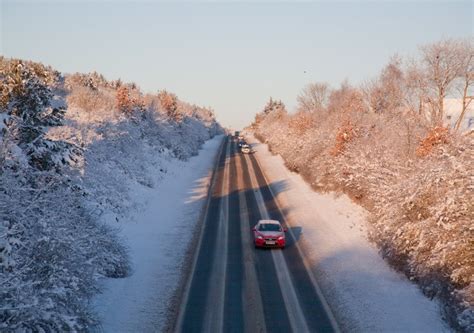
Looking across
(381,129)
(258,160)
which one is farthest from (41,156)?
(258,160)

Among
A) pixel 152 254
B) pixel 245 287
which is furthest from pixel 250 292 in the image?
pixel 152 254

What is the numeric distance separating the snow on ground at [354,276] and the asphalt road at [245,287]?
1.94 feet

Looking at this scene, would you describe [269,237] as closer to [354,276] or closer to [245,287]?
[354,276]

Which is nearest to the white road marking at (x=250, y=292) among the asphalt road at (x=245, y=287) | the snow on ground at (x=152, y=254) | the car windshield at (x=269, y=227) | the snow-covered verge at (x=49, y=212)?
the asphalt road at (x=245, y=287)

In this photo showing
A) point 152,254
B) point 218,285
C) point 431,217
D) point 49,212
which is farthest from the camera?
point 152,254

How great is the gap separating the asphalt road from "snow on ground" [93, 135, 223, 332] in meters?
0.78

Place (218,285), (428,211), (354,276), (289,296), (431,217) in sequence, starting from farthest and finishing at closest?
→ (354,276) → (218,285) → (428,211) → (289,296) → (431,217)

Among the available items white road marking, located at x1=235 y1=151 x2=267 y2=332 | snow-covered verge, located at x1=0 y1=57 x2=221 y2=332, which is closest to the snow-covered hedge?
white road marking, located at x1=235 y1=151 x2=267 y2=332

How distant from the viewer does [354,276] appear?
59.0 ft

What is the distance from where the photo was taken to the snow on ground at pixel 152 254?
14.1 m

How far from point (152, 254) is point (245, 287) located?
5554 mm

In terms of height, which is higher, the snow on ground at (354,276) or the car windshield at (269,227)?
the car windshield at (269,227)

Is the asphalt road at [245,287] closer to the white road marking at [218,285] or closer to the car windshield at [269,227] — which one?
the white road marking at [218,285]

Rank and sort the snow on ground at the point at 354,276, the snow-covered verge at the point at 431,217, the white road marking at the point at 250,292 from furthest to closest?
1. the snow on ground at the point at 354,276
2. the white road marking at the point at 250,292
3. the snow-covered verge at the point at 431,217
